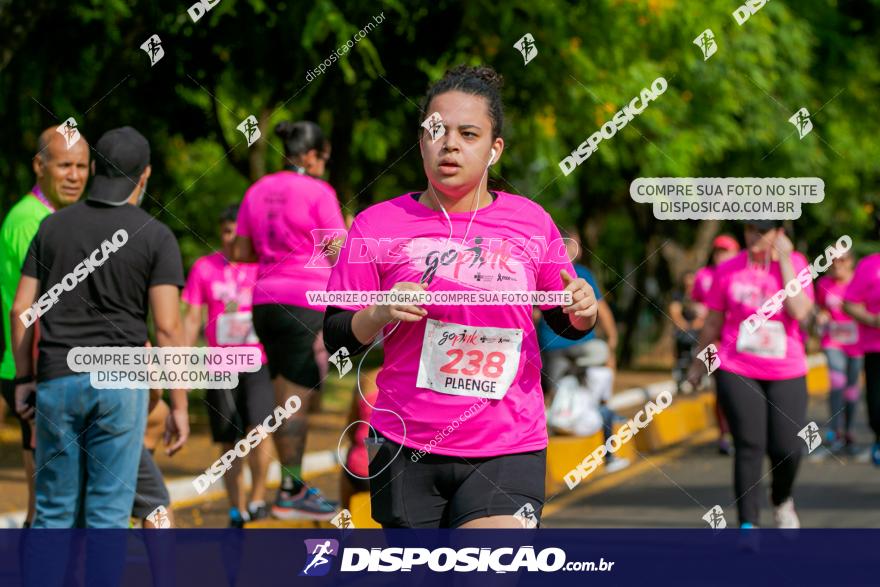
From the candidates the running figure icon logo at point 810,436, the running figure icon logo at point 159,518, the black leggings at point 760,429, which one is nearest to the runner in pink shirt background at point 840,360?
the running figure icon logo at point 810,436

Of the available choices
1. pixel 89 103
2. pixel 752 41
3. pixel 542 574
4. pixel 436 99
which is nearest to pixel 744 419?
pixel 542 574

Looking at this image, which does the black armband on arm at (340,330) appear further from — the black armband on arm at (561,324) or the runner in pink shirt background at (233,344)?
the runner in pink shirt background at (233,344)

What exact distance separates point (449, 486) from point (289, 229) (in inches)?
139

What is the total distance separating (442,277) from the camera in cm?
447

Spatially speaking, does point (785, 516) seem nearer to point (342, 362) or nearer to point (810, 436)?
point (810, 436)

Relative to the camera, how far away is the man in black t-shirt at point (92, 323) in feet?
18.2

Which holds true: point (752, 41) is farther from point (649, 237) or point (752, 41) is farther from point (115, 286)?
point (115, 286)

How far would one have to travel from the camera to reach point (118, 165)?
572 centimetres

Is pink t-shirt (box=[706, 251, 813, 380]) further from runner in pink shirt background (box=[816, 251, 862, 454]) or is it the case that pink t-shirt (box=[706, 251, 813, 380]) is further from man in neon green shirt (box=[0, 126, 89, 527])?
runner in pink shirt background (box=[816, 251, 862, 454])

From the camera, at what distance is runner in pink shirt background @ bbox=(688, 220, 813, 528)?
8008 millimetres

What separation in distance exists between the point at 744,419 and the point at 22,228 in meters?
3.79

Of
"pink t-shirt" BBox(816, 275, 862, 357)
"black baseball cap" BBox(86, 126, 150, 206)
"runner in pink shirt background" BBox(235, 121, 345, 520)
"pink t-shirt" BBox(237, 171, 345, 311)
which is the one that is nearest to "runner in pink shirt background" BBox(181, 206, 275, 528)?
"runner in pink shirt background" BBox(235, 121, 345, 520)

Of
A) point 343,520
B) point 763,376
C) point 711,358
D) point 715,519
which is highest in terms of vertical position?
point 711,358

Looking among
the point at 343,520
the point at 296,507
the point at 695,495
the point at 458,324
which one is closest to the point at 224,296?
the point at 296,507
